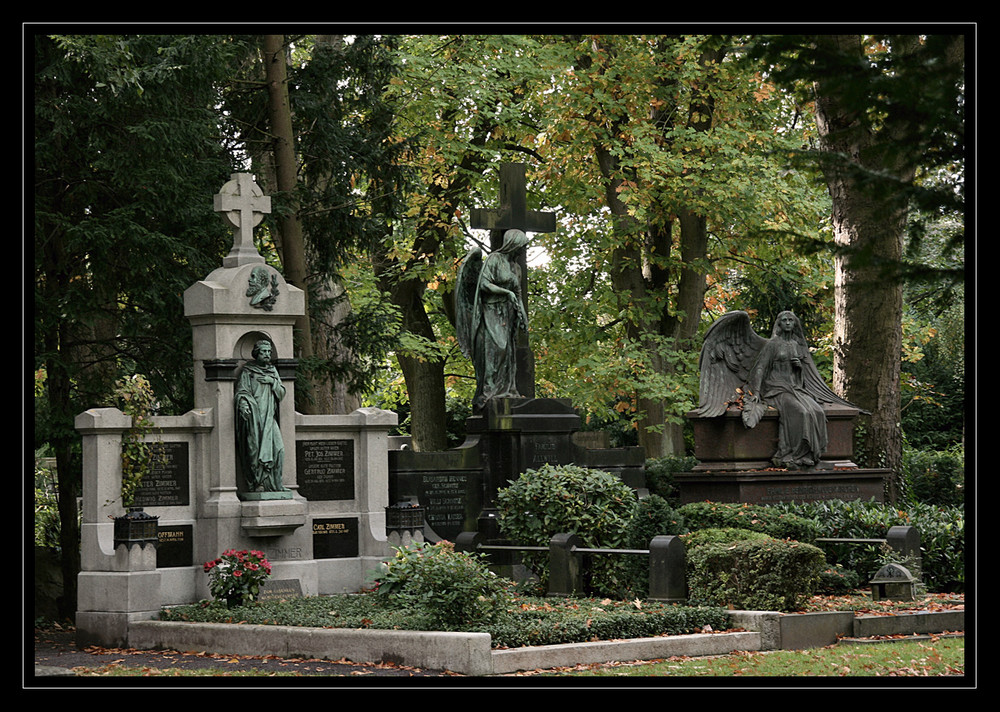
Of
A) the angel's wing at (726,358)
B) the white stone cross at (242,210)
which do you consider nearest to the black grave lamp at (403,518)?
the white stone cross at (242,210)

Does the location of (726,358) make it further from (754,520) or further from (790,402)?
(754,520)

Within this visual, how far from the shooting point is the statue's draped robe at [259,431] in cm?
1443

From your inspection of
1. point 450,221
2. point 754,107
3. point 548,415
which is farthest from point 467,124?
point 548,415

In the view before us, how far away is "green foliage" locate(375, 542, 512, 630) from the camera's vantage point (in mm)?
10812

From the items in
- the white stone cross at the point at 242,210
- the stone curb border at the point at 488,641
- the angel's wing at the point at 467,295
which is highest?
the white stone cross at the point at 242,210

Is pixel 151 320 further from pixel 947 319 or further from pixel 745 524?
pixel 947 319

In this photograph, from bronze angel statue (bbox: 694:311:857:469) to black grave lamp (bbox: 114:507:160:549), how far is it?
792 centimetres

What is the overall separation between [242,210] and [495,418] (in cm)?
436

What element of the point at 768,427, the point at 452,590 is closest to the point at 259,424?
the point at 452,590

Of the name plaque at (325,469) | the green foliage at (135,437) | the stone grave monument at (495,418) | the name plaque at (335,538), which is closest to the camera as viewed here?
the green foliage at (135,437)

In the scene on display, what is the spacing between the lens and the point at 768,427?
18.2m

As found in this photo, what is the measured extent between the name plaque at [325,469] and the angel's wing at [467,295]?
3085 mm

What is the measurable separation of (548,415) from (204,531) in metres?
5.15

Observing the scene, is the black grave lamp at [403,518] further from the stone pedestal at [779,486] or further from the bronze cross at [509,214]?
the bronze cross at [509,214]
